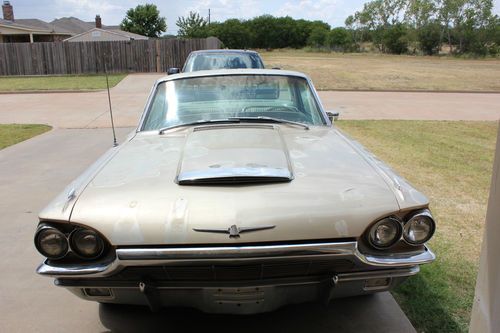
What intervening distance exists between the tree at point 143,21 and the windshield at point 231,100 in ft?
229

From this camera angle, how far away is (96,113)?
1251 cm

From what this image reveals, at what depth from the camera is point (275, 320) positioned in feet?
9.84

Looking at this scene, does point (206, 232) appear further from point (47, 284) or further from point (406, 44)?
point (406, 44)

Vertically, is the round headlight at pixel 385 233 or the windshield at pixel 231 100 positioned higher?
the windshield at pixel 231 100

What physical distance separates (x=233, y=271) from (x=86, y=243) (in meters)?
0.74

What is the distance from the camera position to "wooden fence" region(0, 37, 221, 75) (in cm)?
2552

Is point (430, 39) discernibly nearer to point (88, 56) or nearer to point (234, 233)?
point (88, 56)

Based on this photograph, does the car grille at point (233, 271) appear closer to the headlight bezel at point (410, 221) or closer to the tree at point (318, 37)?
the headlight bezel at point (410, 221)

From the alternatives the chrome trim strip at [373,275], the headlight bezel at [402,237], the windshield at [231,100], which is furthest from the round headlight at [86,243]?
the windshield at [231,100]

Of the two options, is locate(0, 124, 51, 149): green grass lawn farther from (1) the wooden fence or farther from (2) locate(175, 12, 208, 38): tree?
(2) locate(175, 12, 208, 38): tree

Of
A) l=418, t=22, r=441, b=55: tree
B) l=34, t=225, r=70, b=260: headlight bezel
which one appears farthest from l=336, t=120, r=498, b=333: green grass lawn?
l=418, t=22, r=441, b=55: tree

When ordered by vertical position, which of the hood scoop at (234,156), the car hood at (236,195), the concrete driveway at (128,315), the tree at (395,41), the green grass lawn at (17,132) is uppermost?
the tree at (395,41)

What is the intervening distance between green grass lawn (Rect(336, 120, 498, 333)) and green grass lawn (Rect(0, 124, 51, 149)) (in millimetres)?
6619

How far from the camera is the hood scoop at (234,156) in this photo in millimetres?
2469
